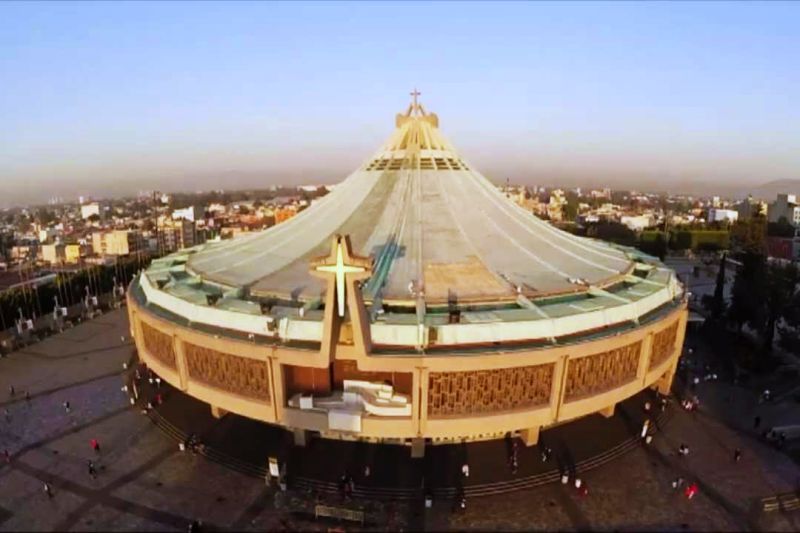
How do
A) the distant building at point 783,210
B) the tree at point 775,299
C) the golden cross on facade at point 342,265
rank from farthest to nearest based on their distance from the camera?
the distant building at point 783,210 → the tree at point 775,299 → the golden cross on facade at point 342,265

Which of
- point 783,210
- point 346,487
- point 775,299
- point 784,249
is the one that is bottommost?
point 346,487

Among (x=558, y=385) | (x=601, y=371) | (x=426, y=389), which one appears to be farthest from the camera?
(x=601, y=371)

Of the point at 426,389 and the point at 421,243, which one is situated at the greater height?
the point at 421,243

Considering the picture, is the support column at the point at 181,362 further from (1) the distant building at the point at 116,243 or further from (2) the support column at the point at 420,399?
(1) the distant building at the point at 116,243

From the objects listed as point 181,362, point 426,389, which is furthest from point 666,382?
point 181,362

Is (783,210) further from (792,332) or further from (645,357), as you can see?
(645,357)

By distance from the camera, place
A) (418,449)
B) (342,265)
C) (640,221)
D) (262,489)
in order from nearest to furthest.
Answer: (342,265), (262,489), (418,449), (640,221)

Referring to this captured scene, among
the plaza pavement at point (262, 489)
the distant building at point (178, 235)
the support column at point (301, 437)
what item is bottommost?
the distant building at point (178, 235)

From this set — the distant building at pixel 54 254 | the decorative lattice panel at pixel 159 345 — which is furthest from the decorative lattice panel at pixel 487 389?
the distant building at pixel 54 254
